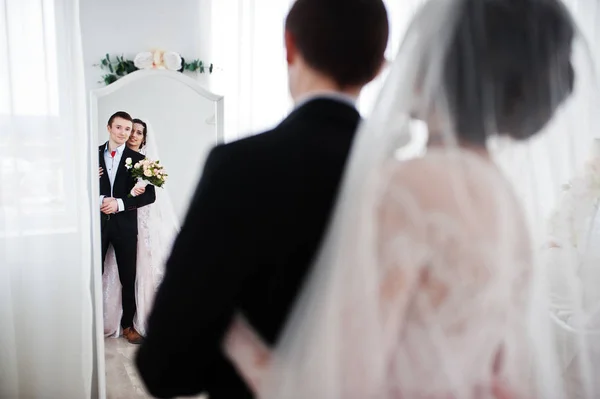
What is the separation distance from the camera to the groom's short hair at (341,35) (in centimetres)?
59

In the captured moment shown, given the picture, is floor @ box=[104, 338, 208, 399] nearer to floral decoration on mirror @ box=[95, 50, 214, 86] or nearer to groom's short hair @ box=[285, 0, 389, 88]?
floral decoration on mirror @ box=[95, 50, 214, 86]

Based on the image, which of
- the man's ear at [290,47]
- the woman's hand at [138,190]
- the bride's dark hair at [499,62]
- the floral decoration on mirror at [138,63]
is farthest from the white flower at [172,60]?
the bride's dark hair at [499,62]

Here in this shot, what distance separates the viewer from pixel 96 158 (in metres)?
1.59

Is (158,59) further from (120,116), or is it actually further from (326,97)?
(326,97)

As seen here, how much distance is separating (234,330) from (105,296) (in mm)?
1248

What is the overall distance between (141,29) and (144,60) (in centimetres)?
14

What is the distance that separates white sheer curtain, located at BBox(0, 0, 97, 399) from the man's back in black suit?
117 cm

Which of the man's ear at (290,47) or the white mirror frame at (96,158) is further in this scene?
the white mirror frame at (96,158)

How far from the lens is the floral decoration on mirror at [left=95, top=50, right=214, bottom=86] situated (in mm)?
1657

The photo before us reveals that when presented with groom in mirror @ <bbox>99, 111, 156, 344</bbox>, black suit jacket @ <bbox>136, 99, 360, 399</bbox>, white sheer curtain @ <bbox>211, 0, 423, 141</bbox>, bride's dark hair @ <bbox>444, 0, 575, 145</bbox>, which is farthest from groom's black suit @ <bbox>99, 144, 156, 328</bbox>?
bride's dark hair @ <bbox>444, 0, 575, 145</bbox>

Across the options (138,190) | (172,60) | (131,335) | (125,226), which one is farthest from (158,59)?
(131,335)

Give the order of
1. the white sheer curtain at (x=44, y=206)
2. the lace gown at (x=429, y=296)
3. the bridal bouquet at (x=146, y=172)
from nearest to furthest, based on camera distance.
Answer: the lace gown at (x=429, y=296) < the white sheer curtain at (x=44, y=206) < the bridal bouquet at (x=146, y=172)

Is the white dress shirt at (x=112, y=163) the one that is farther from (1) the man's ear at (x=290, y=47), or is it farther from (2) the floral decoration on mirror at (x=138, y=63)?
(1) the man's ear at (x=290, y=47)

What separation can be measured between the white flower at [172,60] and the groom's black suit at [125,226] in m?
0.33
